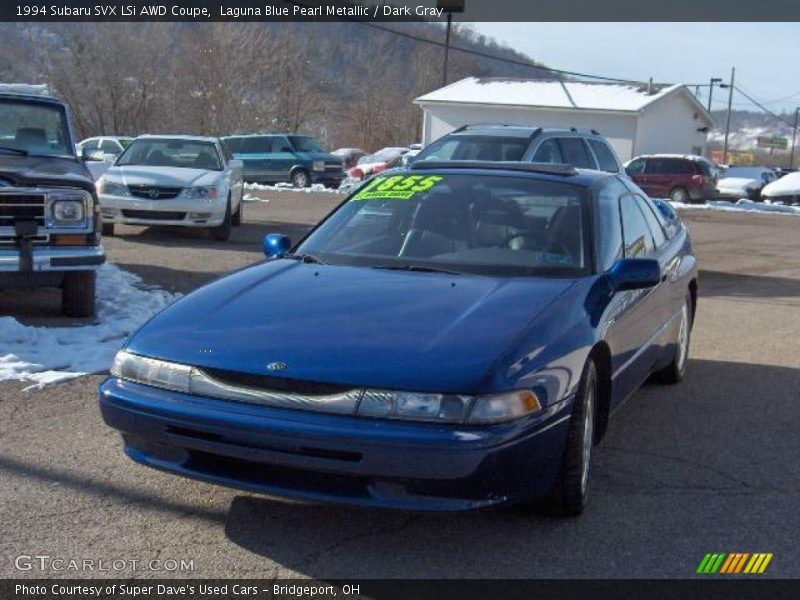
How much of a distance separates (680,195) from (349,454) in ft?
97.7

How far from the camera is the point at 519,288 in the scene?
182 inches

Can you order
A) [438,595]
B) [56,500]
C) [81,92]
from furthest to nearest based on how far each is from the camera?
[81,92] < [56,500] < [438,595]

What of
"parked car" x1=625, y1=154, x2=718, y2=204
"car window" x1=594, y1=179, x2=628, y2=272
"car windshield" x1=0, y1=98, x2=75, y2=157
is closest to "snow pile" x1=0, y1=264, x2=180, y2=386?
"car windshield" x1=0, y1=98, x2=75, y2=157

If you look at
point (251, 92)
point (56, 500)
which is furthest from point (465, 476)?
point (251, 92)

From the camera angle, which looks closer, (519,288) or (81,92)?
(519,288)

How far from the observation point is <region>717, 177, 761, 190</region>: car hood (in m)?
36.5

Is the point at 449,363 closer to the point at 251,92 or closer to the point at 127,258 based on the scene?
the point at 127,258

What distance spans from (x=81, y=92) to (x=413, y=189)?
4052 centimetres

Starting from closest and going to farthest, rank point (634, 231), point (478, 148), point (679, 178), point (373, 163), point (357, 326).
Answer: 1. point (357, 326)
2. point (634, 231)
3. point (478, 148)
4. point (679, 178)
5. point (373, 163)

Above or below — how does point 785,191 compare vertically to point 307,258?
below

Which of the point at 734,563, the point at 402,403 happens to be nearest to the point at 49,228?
the point at 402,403

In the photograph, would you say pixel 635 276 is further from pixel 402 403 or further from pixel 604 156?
pixel 604 156

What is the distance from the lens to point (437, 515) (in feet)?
14.0

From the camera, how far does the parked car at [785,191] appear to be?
3272cm
